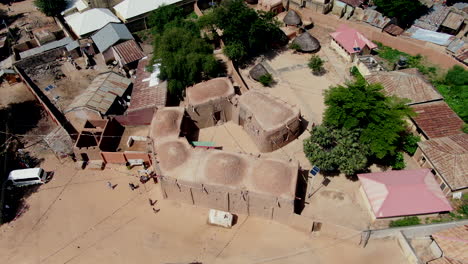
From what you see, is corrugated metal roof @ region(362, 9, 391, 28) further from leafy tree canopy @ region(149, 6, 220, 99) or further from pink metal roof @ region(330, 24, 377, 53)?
leafy tree canopy @ region(149, 6, 220, 99)

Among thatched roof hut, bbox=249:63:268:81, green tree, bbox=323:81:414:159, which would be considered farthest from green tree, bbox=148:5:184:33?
green tree, bbox=323:81:414:159

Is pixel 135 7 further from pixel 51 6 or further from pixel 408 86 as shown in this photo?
pixel 408 86

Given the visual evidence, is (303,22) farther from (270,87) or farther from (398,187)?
(398,187)

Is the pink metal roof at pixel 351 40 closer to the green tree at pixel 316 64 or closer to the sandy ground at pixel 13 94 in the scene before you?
the green tree at pixel 316 64

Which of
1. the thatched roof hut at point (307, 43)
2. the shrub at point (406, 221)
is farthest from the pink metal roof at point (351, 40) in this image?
the shrub at point (406, 221)

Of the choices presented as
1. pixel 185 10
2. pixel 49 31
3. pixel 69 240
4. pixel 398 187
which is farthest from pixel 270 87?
pixel 49 31

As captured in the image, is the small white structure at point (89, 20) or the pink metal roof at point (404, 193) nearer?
the pink metal roof at point (404, 193)

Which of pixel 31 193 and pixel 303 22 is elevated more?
pixel 303 22

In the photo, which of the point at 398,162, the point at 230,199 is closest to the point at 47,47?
the point at 230,199
